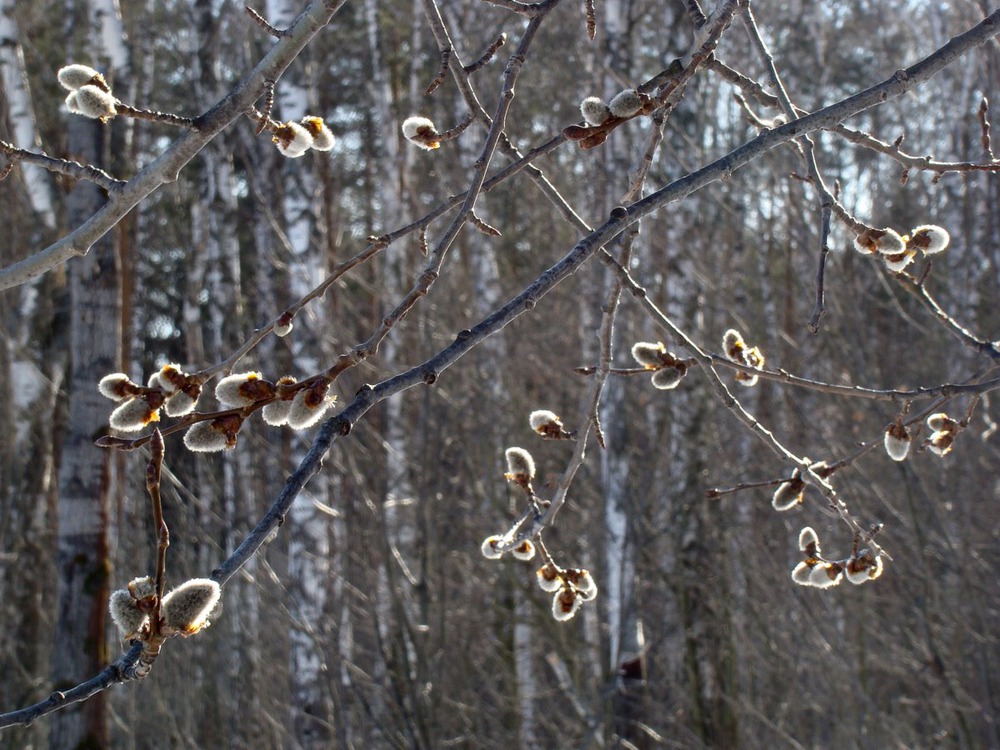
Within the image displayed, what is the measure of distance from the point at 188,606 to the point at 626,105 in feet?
2.88

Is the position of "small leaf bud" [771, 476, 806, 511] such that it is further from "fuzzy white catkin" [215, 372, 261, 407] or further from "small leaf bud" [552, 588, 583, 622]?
"fuzzy white catkin" [215, 372, 261, 407]

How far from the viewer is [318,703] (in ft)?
19.0

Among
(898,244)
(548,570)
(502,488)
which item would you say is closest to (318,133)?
(548,570)

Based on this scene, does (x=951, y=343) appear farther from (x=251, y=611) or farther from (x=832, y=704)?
(x=251, y=611)

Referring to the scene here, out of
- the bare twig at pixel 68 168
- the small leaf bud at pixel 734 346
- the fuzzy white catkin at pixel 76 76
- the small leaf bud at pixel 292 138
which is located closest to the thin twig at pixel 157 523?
the bare twig at pixel 68 168

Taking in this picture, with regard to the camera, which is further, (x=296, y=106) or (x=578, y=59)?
(x=578, y=59)

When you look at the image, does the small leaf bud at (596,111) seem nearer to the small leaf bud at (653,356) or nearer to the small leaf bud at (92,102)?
the small leaf bud at (653,356)

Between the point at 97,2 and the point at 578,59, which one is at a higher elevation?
the point at 578,59

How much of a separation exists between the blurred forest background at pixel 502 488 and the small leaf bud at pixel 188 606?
3098 millimetres

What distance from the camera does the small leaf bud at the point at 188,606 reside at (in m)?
0.94

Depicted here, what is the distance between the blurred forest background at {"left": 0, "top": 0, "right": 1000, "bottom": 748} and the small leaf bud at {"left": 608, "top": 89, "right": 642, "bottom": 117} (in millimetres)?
2675

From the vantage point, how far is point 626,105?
1411 mm

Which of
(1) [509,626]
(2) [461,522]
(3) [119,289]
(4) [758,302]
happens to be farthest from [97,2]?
(4) [758,302]

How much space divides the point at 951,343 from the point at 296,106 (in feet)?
14.0
